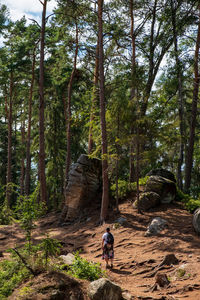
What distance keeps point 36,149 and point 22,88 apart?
233 inches

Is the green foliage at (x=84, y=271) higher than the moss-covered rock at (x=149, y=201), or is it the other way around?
the moss-covered rock at (x=149, y=201)

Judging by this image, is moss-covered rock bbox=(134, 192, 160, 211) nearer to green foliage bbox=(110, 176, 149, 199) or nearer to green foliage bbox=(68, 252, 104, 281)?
green foliage bbox=(110, 176, 149, 199)

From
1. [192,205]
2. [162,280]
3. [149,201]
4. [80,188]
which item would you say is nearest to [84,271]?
[162,280]

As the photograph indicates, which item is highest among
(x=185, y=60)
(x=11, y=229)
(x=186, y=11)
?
(x=186, y=11)

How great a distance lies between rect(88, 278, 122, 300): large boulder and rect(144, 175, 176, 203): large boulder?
908cm

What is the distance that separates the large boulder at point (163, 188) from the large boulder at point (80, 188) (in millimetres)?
3865

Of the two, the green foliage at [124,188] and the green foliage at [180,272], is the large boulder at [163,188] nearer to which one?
the green foliage at [124,188]

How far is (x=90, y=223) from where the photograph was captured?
14.4 metres

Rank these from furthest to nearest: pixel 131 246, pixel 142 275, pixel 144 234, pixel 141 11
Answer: pixel 141 11 → pixel 144 234 → pixel 131 246 → pixel 142 275

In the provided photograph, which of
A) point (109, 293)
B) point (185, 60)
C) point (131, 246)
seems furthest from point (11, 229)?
point (185, 60)

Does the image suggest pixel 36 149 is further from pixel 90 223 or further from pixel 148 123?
pixel 148 123

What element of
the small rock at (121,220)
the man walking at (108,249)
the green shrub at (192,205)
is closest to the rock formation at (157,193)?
the green shrub at (192,205)

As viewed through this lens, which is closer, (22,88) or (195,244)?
(195,244)

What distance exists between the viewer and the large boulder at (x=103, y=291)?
5070 millimetres
